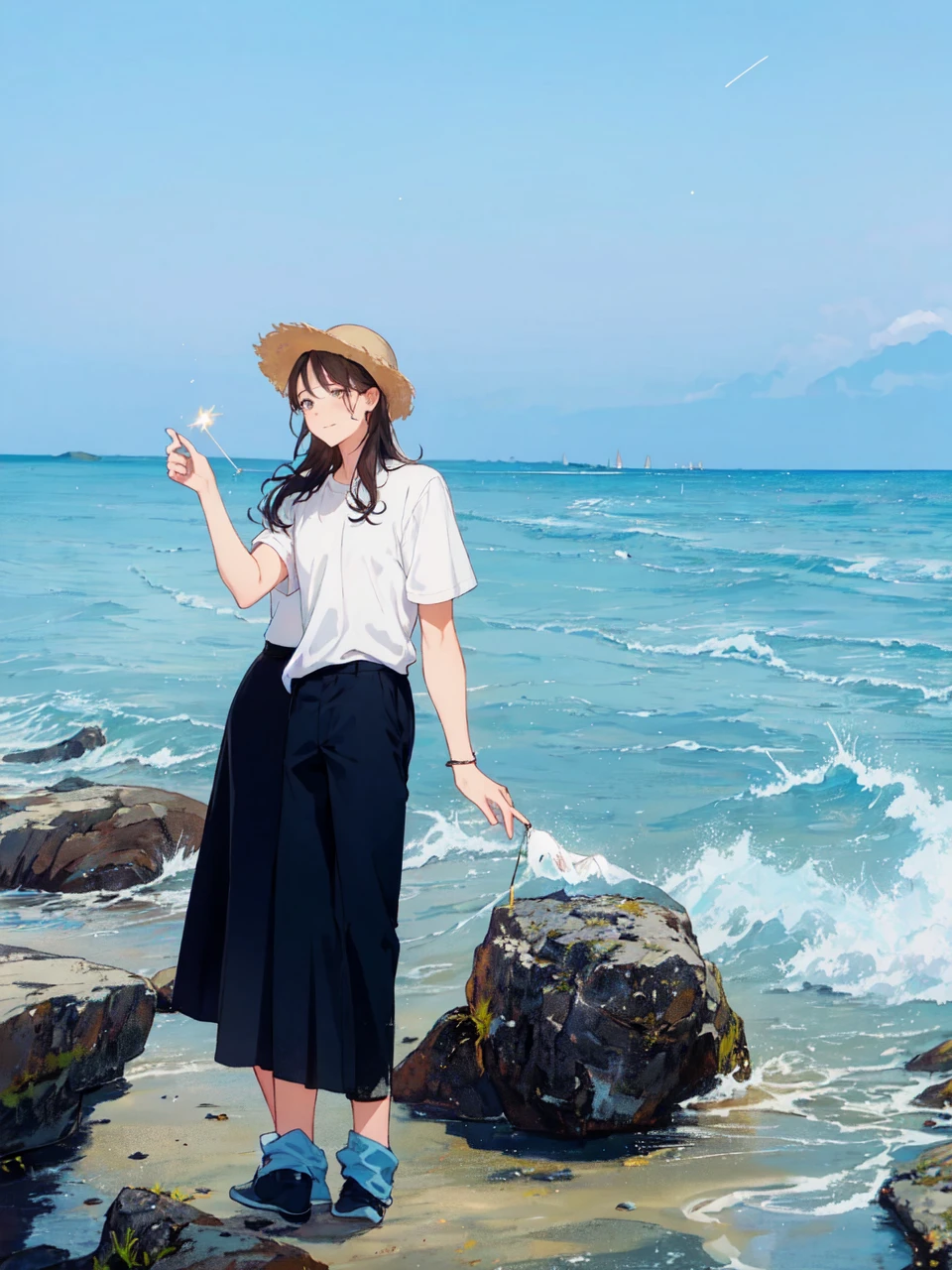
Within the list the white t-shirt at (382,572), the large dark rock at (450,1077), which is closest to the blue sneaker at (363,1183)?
the large dark rock at (450,1077)

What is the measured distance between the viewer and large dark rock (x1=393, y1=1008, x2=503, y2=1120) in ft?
11.3

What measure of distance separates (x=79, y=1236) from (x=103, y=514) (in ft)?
88.3

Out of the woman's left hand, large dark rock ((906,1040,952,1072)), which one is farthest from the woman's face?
large dark rock ((906,1040,952,1072))

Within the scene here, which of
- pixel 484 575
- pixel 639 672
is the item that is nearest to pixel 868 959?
pixel 639 672

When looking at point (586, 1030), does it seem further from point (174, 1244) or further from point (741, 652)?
point (741, 652)

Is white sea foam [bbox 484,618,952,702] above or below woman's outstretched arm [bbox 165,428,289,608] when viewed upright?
below


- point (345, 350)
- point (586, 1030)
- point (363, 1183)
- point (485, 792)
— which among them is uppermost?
point (345, 350)

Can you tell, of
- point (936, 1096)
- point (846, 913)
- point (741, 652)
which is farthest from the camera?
point (741, 652)

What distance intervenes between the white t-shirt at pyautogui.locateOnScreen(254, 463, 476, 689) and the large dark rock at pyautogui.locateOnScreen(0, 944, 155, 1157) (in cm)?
126

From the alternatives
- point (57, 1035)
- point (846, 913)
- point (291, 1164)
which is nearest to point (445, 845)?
point (846, 913)

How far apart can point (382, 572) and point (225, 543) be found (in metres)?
0.34

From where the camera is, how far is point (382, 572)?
108 inches

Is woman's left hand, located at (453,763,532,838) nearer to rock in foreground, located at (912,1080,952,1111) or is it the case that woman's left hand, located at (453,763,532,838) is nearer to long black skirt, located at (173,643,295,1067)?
long black skirt, located at (173,643,295,1067)

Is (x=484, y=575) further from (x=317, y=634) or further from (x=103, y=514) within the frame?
(x=317, y=634)
